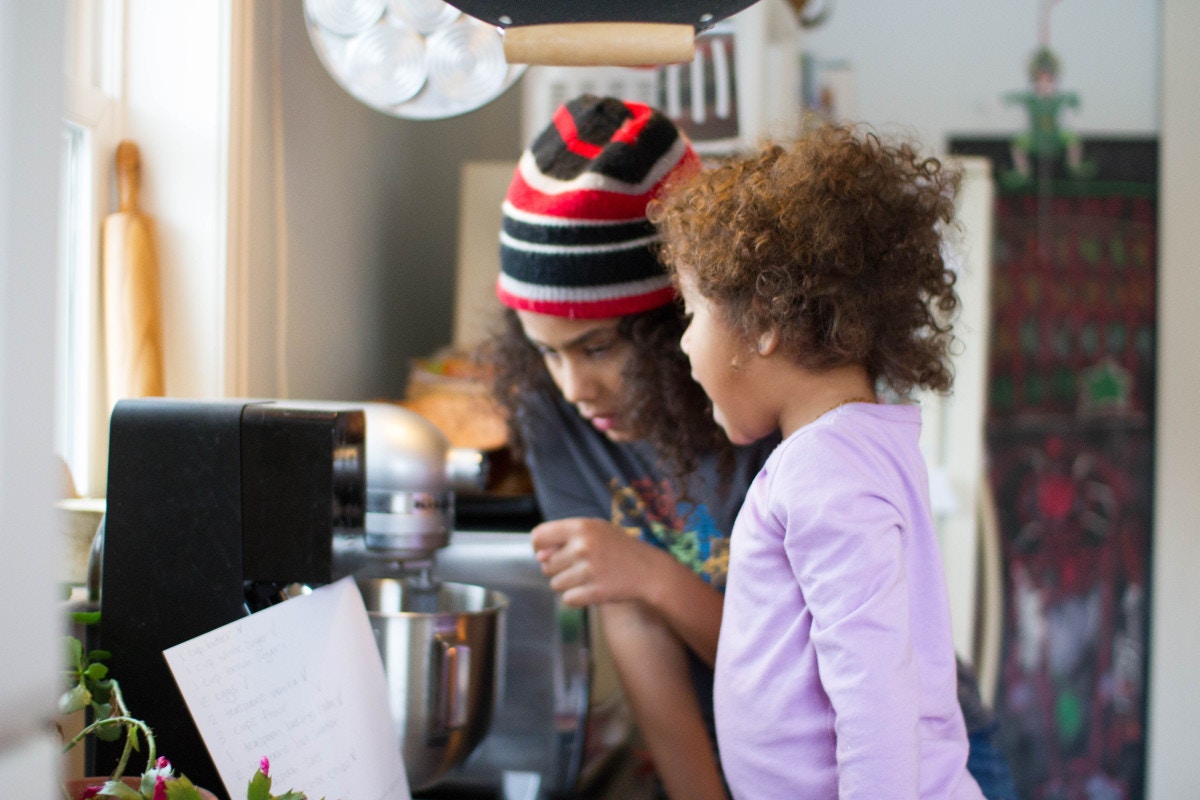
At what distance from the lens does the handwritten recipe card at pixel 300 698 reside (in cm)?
65

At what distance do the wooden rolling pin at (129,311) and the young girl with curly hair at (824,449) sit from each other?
1.86 ft

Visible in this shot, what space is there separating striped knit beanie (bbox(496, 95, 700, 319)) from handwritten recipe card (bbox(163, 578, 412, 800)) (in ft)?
1.23

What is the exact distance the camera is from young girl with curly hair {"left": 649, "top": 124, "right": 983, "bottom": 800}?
2.31ft

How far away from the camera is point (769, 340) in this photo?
0.80 metres

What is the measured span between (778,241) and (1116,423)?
7.05 feet

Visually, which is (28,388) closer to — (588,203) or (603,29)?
(603,29)

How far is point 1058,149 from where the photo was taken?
2623 millimetres

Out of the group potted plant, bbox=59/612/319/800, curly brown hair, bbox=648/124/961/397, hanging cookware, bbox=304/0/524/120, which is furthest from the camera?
hanging cookware, bbox=304/0/524/120

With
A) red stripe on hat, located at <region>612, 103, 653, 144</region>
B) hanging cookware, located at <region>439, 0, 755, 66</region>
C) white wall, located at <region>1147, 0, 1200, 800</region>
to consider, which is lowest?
white wall, located at <region>1147, 0, 1200, 800</region>

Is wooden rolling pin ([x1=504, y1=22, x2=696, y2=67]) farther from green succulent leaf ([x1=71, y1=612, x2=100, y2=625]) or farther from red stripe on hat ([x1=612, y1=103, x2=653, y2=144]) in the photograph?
green succulent leaf ([x1=71, y1=612, x2=100, y2=625])

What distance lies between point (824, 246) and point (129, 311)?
72 centimetres

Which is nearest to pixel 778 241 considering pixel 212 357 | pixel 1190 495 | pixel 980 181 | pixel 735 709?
pixel 735 709

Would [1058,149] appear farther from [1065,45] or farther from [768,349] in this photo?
[768,349]

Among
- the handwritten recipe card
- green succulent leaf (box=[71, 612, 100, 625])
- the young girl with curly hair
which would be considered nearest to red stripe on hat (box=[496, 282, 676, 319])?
the young girl with curly hair
